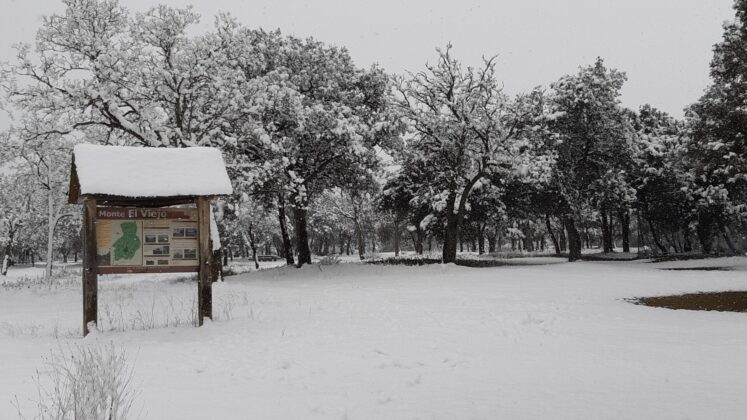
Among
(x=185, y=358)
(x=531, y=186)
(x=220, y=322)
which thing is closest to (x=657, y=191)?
(x=531, y=186)

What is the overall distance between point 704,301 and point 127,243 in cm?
1450

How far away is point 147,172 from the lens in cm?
1101

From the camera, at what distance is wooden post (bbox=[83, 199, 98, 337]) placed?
10.3 metres

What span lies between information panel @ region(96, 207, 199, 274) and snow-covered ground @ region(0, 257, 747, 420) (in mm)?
1253

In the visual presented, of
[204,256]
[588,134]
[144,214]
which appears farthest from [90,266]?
[588,134]

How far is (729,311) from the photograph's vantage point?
→ 1238cm

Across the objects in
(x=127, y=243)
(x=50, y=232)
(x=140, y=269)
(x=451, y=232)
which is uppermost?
(x=50, y=232)

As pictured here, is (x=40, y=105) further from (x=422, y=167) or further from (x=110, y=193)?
(x=422, y=167)

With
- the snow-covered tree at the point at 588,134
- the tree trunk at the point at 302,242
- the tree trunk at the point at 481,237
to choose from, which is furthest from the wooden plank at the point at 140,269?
the tree trunk at the point at 481,237

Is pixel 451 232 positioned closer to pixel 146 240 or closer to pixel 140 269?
pixel 146 240

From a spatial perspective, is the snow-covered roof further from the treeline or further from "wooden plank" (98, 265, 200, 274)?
the treeline

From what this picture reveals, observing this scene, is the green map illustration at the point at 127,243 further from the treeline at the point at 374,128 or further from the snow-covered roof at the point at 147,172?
the treeline at the point at 374,128

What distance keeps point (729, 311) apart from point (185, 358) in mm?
11822

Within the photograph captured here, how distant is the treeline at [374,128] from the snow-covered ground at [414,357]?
956 cm
